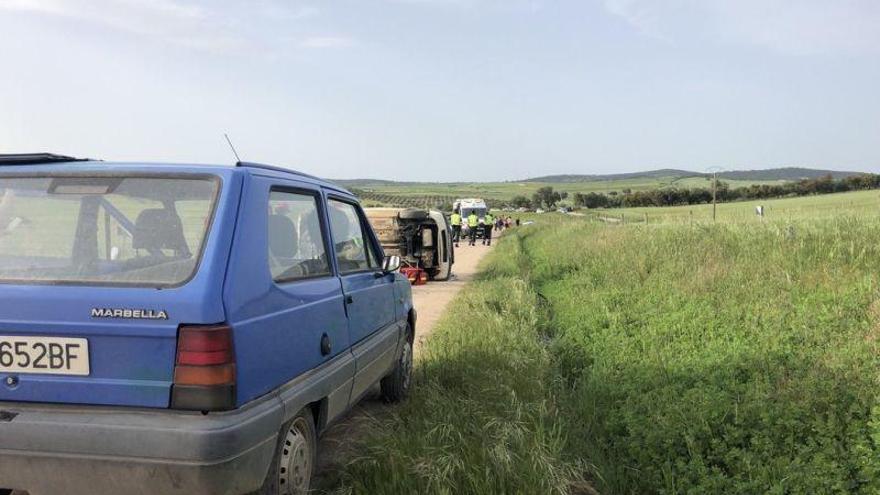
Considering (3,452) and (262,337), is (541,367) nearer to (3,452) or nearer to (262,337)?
(262,337)

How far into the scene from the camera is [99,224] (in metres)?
3.04

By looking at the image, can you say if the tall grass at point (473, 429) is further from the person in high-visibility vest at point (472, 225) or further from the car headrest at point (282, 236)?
the person in high-visibility vest at point (472, 225)

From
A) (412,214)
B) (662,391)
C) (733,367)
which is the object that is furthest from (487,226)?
(662,391)

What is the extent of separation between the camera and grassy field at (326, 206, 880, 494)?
3.85 meters

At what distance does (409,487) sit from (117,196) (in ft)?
6.85

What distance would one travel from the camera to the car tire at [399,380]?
5285 mm

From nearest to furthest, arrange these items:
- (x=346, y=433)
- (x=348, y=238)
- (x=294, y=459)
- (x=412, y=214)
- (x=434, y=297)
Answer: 1. (x=294, y=459)
2. (x=348, y=238)
3. (x=346, y=433)
4. (x=434, y=297)
5. (x=412, y=214)

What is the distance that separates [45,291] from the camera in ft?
A: 8.68

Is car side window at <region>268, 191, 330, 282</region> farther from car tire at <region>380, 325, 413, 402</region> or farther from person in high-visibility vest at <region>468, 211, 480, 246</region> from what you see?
person in high-visibility vest at <region>468, 211, 480, 246</region>

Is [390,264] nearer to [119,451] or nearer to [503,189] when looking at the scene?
[119,451]

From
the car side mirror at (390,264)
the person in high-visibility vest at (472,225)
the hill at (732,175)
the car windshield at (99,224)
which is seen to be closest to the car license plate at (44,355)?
the car windshield at (99,224)

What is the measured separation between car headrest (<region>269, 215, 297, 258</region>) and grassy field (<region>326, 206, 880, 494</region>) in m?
1.36

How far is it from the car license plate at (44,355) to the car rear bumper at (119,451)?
163 mm

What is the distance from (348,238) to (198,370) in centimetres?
206
